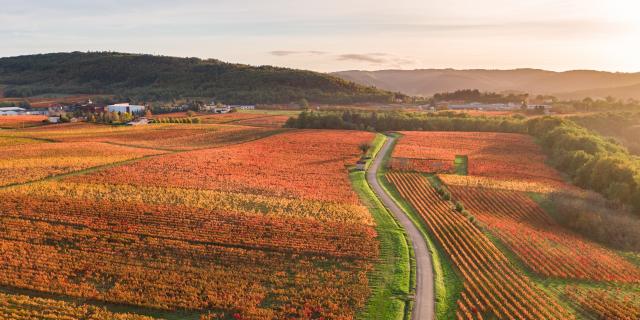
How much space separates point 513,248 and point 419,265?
409 inches

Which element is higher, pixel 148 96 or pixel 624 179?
pixel 148 96

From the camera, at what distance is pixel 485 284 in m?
31.9

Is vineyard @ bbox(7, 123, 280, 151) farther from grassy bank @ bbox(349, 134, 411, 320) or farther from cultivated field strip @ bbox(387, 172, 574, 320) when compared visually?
cultivated field strip @ bbox(387, 172, 574, 320)

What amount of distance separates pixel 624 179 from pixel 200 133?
79115 millimetres

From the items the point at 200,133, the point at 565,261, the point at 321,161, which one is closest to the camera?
the point at 565,261

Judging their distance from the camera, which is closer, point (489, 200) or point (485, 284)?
point (485, 284)

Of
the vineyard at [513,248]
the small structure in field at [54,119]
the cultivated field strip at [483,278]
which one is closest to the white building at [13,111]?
the small structure in field at [54,119]

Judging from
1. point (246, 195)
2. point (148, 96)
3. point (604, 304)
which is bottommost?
point (604, 304)

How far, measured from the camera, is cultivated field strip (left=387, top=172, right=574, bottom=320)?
2847 cm

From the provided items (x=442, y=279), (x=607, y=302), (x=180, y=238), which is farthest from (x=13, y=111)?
(x=607, y=302)

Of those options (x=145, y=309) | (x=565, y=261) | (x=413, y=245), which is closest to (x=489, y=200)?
(x=565, y=261)

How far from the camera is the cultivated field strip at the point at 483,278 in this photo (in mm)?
28469

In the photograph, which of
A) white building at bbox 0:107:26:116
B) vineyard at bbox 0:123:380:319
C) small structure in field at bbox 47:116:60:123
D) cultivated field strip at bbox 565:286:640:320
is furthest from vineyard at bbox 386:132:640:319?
white building at bbox 0:107:26:116

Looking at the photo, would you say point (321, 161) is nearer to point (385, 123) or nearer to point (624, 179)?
point (624, 179)
